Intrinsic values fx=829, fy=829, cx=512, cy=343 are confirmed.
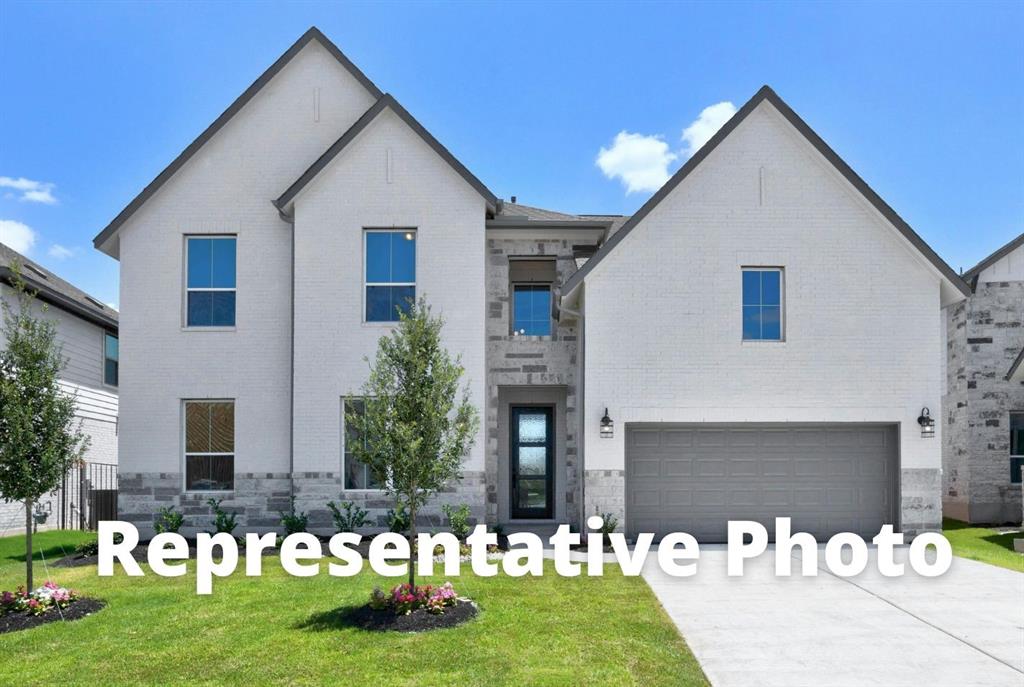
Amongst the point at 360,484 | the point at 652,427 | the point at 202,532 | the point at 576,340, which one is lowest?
the point at 202,532

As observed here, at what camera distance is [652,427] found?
14.7 metres

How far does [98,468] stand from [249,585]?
12.7m

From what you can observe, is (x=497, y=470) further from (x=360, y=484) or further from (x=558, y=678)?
(x=558, y=678)

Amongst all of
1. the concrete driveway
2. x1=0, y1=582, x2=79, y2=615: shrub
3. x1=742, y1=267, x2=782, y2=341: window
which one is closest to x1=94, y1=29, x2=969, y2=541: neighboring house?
x1=742, y1=267, x2=782, y2=341: window

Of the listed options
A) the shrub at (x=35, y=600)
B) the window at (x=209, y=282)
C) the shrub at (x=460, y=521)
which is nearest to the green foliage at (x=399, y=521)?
the shrub at (x=460, y=521)

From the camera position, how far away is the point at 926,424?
46.8 ft

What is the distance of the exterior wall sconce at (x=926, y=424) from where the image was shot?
14250 millimetres

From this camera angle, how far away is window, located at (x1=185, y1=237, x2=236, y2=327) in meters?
15.6

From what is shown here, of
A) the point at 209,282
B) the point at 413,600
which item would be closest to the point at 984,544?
the point at 413,600

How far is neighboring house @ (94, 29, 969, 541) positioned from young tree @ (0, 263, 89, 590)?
524 cm

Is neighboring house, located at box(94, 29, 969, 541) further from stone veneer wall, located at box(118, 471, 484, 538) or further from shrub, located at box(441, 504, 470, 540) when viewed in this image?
shrub, located at box(441, 504, 470, 540)

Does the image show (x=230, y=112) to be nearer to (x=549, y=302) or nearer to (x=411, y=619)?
(x=549, y=302)

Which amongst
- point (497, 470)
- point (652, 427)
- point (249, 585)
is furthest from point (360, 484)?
point (652, 427)

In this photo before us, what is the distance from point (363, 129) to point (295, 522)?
7066 millimetres
